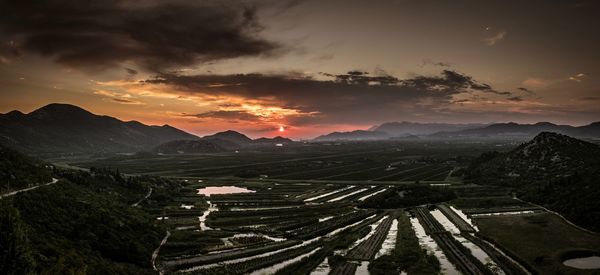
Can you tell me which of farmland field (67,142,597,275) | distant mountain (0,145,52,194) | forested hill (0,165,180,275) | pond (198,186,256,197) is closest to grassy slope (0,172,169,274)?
forested hill (0,165,180,275)

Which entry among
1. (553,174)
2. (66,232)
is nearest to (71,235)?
(66,232)

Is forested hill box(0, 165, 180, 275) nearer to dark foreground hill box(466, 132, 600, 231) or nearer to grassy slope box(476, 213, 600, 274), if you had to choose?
grassy slope box(476, 213, 600, 274)

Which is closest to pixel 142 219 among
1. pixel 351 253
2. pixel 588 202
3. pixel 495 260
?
pixel 351 253

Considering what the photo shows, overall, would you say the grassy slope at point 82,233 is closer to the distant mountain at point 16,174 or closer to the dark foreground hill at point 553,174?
the distant mountain at point 16,174

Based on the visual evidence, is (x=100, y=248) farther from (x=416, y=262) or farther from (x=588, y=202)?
(x=588, y=202)

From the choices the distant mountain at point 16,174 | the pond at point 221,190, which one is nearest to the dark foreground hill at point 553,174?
the pond at point 221,190
